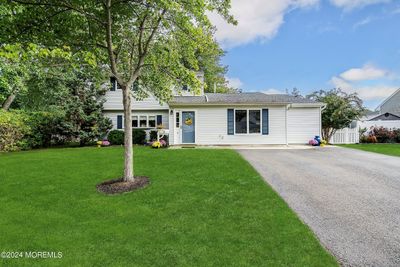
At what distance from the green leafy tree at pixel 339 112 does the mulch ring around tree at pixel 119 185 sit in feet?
46.6

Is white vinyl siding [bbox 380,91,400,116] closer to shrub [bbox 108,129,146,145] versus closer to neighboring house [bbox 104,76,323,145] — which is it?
neighboring house [bbox 104,76,323,145]

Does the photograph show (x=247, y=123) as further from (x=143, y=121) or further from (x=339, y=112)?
(x=143, y=121)

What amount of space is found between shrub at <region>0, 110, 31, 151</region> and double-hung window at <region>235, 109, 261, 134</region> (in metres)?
13.0

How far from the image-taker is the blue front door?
15281 mm

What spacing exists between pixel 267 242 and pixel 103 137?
1612 centimetres

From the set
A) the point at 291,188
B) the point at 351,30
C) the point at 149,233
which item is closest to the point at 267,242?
the point at 149,233

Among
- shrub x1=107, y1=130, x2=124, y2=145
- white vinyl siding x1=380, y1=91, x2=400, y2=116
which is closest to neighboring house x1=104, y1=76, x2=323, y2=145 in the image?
shrub x1=107, y1=130, x2=124, y2=145

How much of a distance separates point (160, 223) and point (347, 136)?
16.8 metres

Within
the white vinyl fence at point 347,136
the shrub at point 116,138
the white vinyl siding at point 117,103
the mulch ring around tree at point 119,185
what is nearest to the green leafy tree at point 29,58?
the mulch ring around tree at point 119,185

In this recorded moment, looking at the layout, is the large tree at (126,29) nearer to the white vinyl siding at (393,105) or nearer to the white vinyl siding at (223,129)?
the white vinyl siding at (223,129)

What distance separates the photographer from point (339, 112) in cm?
1612

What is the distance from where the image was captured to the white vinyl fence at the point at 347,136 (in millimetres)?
16844

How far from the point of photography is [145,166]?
27.8 feet

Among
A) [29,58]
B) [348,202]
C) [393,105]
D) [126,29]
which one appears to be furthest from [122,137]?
[393,105]
